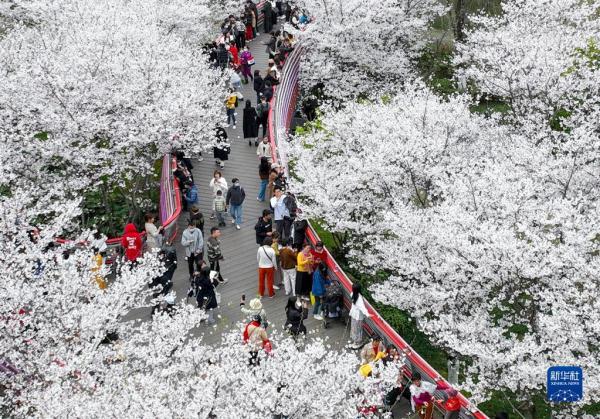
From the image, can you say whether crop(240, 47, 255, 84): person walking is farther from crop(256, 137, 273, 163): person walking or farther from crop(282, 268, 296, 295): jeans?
crop(282, 268, 296, 295): jeans

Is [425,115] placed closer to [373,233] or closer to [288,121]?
[373,233]

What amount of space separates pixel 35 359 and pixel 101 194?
1224 centimetres

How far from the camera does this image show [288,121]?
32156 mm

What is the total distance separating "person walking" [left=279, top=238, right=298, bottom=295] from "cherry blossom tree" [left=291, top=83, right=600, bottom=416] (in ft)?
5.71

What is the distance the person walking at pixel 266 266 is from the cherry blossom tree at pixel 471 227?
1918 mm

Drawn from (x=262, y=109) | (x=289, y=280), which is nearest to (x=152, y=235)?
(x=289, y=280)

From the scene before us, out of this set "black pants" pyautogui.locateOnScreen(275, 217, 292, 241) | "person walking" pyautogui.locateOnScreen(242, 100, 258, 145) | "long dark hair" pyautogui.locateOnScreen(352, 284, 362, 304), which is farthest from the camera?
"person walking" pyautogui.locateOnScreen(242, 100, 258, 145)

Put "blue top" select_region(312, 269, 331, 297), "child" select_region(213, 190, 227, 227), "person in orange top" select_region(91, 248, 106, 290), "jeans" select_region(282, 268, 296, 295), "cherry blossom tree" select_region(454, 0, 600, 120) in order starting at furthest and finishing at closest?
"cherry blossom tree" select_region(454, 0, 600, 120)
"child" select_region(213, 190, 227, 227)
"jeans" select_region(282, 268, 296, 295)
"blue top" select_region(312, 269, 331, 297)
"person in orange top" select_region(91, 248, 106, 290)

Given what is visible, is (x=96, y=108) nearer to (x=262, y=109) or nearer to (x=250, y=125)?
(x=250, y=125)

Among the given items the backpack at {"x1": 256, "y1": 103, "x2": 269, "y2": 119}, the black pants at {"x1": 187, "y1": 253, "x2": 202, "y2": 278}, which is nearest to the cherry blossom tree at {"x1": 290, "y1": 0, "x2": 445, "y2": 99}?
the backpack at {"x1": 256, "y1": 103, "x2": 269, "y2": 119}

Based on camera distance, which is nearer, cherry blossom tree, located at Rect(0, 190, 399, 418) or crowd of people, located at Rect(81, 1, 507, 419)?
cherry blossom tree, located at Rect(0, 190, 399, 418)

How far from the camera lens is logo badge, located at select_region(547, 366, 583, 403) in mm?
14203

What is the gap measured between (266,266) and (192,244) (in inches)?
79.8

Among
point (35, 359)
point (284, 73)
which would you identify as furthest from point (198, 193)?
point (35, 359)
